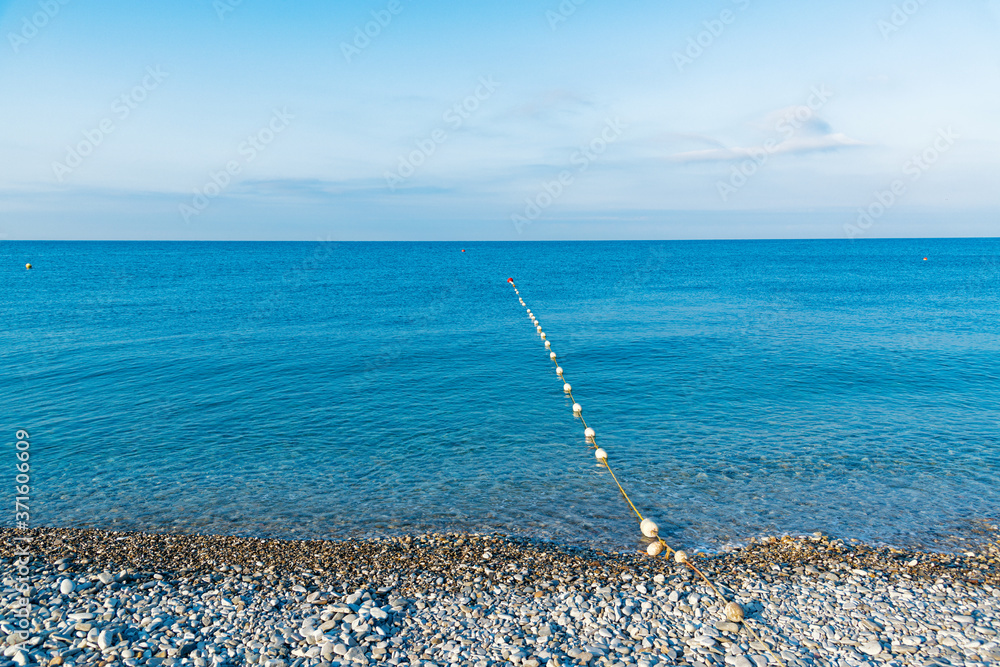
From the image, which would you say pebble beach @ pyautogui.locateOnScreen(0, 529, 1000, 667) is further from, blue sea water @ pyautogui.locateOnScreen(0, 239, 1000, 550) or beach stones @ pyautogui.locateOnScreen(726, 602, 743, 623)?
blue sea water @ pyautogui.locateOnScreen(0, 239, 1000, 550)

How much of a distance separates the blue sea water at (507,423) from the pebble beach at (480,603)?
49.1 inches

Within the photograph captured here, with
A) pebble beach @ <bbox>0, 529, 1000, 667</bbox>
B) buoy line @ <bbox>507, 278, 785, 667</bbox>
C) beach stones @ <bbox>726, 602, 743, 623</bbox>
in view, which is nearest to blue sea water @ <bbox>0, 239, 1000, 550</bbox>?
buoy line @ <bbox>507, 278, 785, 667</bbox>

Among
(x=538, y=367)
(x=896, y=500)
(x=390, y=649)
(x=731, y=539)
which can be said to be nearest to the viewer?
(x=390, y=649)

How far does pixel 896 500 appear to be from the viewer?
1561 centimetres

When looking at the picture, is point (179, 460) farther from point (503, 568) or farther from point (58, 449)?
point (503, 568)

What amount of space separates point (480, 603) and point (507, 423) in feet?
36.6

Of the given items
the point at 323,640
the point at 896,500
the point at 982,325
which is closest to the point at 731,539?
the point at 896,500

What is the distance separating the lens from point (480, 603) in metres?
11.1

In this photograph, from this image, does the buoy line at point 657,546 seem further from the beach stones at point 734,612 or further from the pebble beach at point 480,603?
the pebble beach at point 480,603

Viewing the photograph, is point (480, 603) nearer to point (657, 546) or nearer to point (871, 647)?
point (657, 546)

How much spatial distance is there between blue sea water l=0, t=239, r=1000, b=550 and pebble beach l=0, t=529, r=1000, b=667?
1.25m

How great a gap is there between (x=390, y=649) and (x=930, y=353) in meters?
35.0

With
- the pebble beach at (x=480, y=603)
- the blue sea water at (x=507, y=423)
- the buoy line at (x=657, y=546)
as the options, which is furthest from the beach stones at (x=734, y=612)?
the blue sea water at (x=507, y=423)

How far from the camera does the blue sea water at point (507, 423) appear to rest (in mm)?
15164
